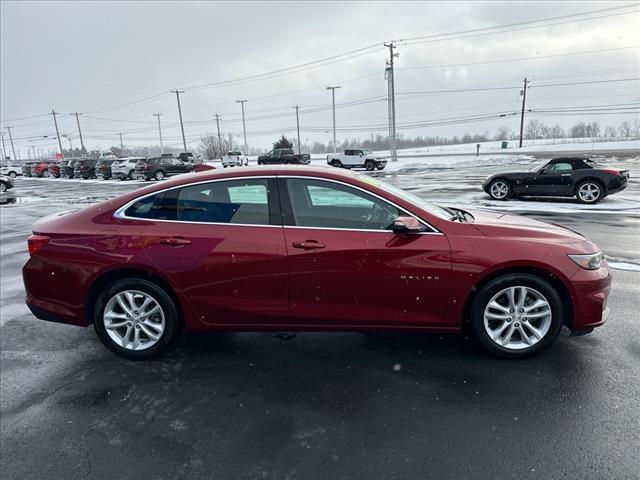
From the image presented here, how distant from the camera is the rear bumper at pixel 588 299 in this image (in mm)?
3318

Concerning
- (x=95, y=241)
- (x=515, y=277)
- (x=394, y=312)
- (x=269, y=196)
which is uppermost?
(x=269, y=196)

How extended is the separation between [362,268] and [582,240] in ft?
6.17

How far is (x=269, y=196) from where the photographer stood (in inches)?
138

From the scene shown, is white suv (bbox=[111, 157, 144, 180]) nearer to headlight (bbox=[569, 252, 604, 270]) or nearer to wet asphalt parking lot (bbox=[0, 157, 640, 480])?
wet asphalt parking lot (bbox=[0, 157, 640, 480])

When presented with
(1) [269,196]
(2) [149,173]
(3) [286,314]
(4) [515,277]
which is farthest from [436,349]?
(2) [149,173]

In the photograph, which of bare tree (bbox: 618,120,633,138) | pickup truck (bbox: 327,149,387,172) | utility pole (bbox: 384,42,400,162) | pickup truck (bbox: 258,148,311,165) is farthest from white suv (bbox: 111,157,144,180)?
bare tree (bbox: 618,120,633,138)

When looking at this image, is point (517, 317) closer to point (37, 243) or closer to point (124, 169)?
point (37, 243)

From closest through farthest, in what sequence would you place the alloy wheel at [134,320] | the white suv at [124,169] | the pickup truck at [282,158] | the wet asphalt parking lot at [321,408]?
the wet asphalt parking lot at [321,408] → the alloy wheel at [134,320] → the white suv at [124,169] → the pickup truck at [282,158]

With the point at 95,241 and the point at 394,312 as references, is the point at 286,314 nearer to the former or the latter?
the point at 394,312

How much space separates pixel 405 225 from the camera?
10.7ft

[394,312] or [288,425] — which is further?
[394,312]

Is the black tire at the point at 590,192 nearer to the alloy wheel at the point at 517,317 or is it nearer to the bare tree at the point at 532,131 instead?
the alloy wheel at the point at 517,317

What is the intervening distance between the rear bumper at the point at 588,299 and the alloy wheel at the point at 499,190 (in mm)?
11257

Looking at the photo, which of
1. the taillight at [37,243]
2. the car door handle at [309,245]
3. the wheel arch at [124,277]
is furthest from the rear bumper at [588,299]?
the taillight at [37,243]
